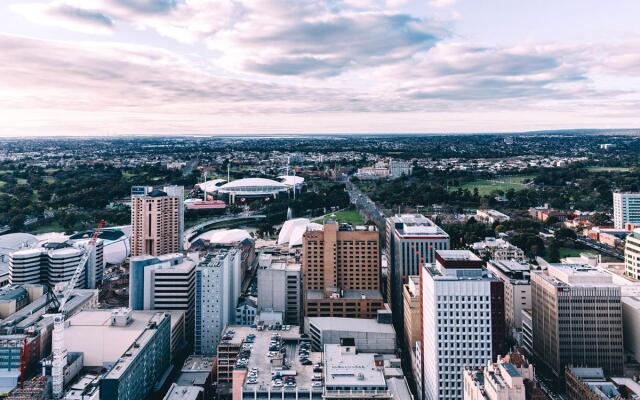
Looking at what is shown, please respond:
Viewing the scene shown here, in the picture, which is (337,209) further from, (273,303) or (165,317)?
(165,317)

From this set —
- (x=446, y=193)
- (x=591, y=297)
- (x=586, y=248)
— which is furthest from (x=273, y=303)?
(x=446, y=193)

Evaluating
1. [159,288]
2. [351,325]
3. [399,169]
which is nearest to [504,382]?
[351,325]

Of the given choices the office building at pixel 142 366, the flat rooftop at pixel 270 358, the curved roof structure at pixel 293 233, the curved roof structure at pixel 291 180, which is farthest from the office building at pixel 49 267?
the curved roof structure at pixel 291 180

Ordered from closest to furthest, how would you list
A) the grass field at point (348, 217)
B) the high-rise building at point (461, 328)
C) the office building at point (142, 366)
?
1. the office building at point (142, 366)
2. the high-rise building at point (461, 328)
3. the grass field at point (348, 217)

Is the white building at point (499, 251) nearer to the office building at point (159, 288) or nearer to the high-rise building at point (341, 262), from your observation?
the high-rise building at point (341, 262)

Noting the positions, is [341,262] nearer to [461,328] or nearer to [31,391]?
[461,328]

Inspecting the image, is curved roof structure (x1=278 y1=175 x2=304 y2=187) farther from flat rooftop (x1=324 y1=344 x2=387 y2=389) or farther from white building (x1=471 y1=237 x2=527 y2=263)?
flat rooftop (x1=324 y1=344 x2=387 y2=389)

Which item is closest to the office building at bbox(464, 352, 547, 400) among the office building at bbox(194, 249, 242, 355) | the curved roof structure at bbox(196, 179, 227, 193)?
the office building at bbox(194, 249, 242, 355)
